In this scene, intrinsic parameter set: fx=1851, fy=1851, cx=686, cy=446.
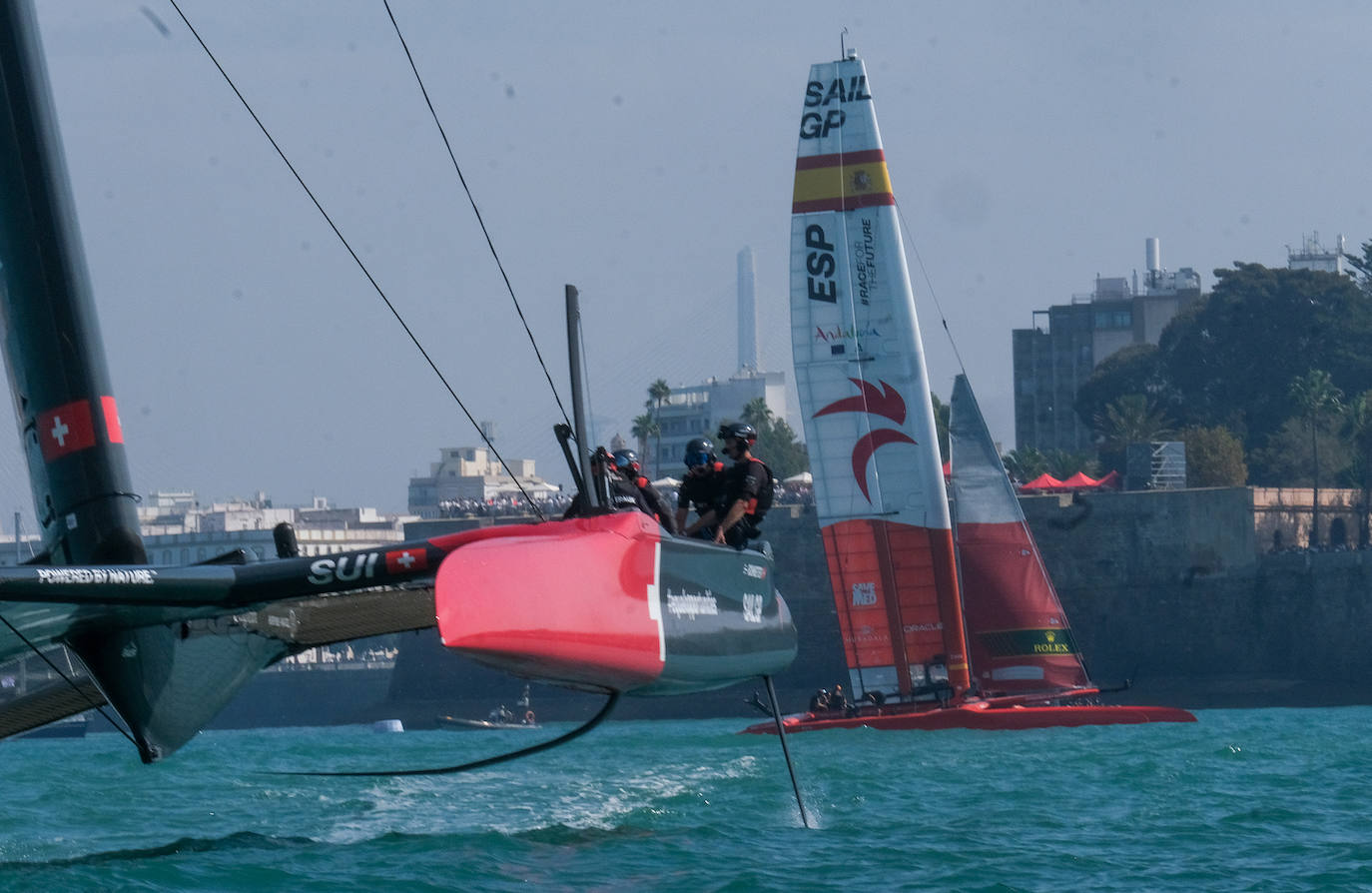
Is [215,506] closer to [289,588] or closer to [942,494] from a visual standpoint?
[942,494]

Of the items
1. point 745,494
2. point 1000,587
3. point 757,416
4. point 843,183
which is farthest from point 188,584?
point 757,416

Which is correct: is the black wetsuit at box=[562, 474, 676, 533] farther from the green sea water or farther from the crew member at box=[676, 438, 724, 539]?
the green sea water

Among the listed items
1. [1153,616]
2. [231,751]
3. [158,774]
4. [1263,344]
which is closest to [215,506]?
[1263,344]

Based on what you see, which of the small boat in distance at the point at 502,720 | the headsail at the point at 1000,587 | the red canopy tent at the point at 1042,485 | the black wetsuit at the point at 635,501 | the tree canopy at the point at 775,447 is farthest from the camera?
the tree canopy at the point at 775,447

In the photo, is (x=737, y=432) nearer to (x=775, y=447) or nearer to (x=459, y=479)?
(x=775, y=447)

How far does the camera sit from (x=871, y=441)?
2581cm

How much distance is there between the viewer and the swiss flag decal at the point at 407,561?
743 centimetres

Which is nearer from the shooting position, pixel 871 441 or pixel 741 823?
pixel 741 823

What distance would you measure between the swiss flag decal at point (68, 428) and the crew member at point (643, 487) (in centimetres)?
250

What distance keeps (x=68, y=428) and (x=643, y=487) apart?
2740mm

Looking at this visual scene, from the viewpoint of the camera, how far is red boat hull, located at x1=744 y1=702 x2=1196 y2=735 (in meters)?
24.8

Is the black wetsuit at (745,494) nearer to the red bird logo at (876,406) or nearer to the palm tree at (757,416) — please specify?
the red bird logo at (876,406)

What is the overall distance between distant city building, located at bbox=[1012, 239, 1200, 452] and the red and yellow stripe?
54.4 meters

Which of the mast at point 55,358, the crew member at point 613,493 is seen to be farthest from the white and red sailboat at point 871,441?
the mast at point 55,358
